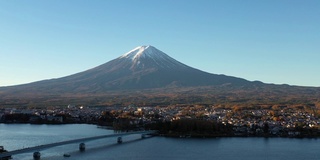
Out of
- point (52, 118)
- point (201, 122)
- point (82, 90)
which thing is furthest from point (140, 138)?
point (82, 90)

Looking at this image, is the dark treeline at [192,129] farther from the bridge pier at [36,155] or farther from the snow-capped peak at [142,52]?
the snow-capped peak at [142,52]

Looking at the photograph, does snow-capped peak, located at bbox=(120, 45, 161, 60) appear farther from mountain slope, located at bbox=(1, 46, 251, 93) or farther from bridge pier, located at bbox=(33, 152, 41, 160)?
bridge pier, located at bbox=(33, 152, 41, 160)

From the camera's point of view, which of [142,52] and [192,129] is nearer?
[192,129]

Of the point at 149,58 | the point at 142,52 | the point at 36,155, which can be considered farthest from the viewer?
the point at 142,52

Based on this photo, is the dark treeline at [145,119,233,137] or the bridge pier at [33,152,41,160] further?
the dark treeline at [145,119,233,137]

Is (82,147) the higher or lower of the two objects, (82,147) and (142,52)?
the lower

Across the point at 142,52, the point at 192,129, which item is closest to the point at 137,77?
the point at 142,52

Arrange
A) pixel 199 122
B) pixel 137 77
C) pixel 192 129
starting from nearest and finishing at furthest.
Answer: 1. pixel 192 129
2. pixel 199 122
3. pixel 137 77

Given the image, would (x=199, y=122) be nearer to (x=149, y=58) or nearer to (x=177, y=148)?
(x=177, y=148)

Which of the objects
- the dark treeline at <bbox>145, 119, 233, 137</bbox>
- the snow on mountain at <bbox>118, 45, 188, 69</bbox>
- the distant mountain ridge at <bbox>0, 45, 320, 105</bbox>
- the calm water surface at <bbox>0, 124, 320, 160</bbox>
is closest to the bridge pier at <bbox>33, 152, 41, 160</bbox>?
the calm water surface at <bbox>0, 124, 320, 160</bbox>
